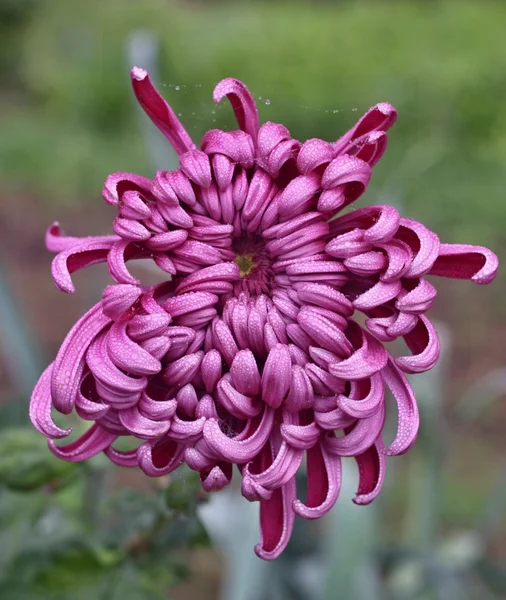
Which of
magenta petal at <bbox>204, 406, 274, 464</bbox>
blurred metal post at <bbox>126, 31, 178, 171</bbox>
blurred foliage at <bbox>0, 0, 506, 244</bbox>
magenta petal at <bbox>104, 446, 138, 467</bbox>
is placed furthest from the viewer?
blurred foliage at <bbox>0, 0, 506, 244</bbox>

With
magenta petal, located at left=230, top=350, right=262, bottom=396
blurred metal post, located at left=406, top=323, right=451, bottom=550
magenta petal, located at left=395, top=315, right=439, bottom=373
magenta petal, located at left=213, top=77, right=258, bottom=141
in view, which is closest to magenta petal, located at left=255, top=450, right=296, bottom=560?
magenta petal, located at left=230, top=350, right=262, bottom=396

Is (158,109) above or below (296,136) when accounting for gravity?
below

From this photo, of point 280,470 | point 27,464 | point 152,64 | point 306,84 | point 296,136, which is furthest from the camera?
point 306,84

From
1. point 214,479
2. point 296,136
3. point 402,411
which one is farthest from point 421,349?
point 296,136

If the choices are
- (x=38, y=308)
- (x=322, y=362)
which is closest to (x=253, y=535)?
(x=322, y=362)

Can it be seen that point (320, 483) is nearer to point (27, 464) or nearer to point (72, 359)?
point (72, 359)

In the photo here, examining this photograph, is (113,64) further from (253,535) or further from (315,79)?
(253,535)

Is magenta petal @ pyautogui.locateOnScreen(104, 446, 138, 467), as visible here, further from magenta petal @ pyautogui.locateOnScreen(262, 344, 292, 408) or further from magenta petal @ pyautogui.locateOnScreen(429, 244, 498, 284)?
magenta petal @ pyautogui.locateOnScreen(429, 244, 498, 284)
